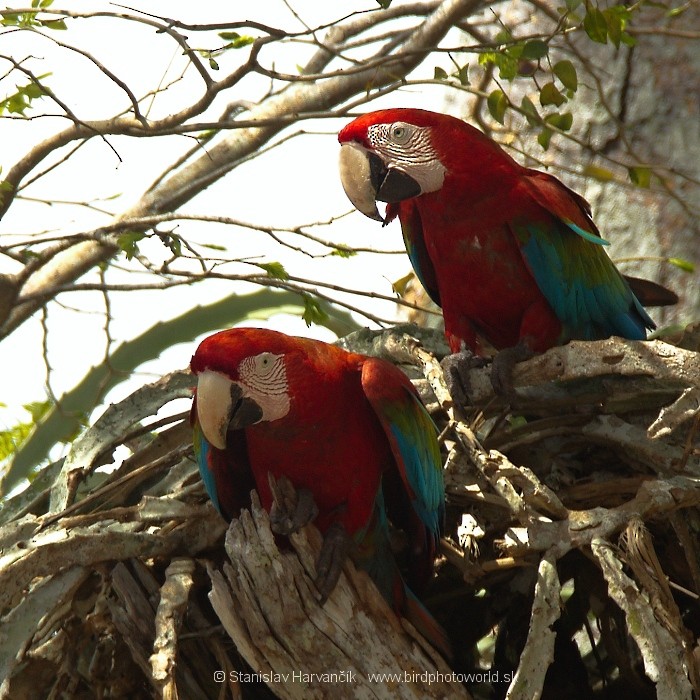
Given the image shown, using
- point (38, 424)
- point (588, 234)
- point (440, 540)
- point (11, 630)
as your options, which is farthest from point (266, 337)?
point (38, 424)

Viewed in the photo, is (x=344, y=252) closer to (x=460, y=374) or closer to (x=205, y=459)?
(x=460, y=374)

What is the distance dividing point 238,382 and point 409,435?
0.41 m

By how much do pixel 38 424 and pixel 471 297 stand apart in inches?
79.0

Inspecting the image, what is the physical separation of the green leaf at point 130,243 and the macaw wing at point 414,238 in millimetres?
726

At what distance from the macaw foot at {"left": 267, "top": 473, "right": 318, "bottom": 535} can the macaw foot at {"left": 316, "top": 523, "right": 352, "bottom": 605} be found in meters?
0.06

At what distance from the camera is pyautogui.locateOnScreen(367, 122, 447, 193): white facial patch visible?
8.41ft

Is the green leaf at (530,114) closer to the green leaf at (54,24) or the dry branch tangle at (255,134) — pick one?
the dry branch tangle at (255,134)

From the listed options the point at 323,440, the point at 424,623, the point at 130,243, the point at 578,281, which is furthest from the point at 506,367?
the point at 130,243

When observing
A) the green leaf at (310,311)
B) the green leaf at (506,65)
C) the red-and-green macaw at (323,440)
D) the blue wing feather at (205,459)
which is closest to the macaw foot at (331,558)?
the red-and-green macaw at (323,440)

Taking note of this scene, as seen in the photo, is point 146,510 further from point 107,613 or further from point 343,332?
point 343,332

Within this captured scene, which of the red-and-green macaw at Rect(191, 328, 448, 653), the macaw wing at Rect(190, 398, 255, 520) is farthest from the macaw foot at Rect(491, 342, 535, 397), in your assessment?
the macaw wing at Rect(190, 398, 255, 520)

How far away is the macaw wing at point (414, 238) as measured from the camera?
283 centimetres

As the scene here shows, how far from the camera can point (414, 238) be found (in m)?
2.89

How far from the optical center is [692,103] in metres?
3.93
